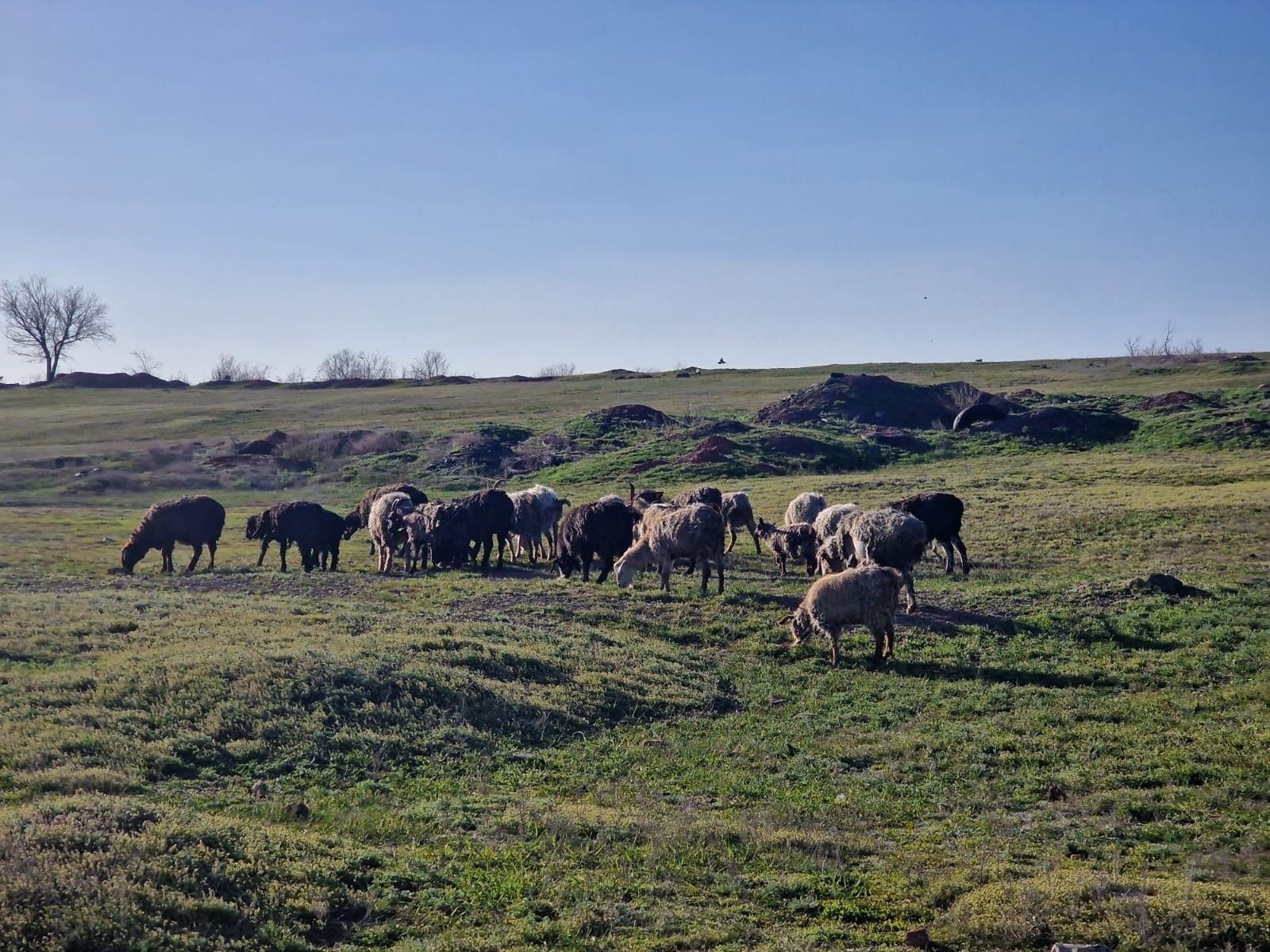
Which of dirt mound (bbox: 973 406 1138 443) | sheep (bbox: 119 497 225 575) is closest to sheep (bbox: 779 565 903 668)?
sheep (bbox: 119 497 225 575)

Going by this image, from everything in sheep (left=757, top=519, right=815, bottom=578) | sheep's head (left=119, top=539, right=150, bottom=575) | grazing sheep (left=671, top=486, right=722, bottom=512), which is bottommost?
sheep's head (left=119, top=539, right=150, bottom=575)

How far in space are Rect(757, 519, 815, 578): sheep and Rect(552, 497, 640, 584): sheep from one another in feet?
11.6

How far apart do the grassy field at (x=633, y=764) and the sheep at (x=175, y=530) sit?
13.6 ft

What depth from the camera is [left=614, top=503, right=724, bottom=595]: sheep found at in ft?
72.4

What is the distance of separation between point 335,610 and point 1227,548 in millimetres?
20972

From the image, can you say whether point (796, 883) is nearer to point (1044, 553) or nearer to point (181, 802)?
point (181, 802)

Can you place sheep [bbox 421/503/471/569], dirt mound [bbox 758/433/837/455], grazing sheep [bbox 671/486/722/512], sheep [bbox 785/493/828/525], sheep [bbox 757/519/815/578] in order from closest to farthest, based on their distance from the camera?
sheep [bbox 757/519/815/578] < grazing sheep [bbox 671/486/722/512] < sheep [bbox 421/503/471/569] < sheep [bbox 785/493/828/525] < dirt mound [bbox 758/433/837/455]

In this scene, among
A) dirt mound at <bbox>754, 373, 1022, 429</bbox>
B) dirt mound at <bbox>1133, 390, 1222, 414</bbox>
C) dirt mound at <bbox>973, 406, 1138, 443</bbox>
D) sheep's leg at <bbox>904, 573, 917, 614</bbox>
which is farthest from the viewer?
dirt mound at <bbox>754, 373, 1022, 429</bbox>

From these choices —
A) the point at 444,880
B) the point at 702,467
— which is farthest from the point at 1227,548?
the point at 702,467

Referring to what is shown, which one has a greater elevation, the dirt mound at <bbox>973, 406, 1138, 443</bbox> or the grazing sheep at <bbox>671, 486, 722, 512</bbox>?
the dirt mound at <bbox>973, 406, 1138, 443</bbox>

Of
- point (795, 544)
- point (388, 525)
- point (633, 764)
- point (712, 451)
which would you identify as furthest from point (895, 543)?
point (712, 451)

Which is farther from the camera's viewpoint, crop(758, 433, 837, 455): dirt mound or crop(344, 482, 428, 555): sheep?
crop(758, 433, 837, 455): dirt mound

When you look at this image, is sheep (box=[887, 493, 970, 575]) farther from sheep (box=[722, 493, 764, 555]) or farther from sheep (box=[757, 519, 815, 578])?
sheep (box=[722, 493, 764, 555])

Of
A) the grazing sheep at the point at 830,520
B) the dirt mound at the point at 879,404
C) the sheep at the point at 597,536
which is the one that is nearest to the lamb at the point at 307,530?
the sheep at the point at 597,536
